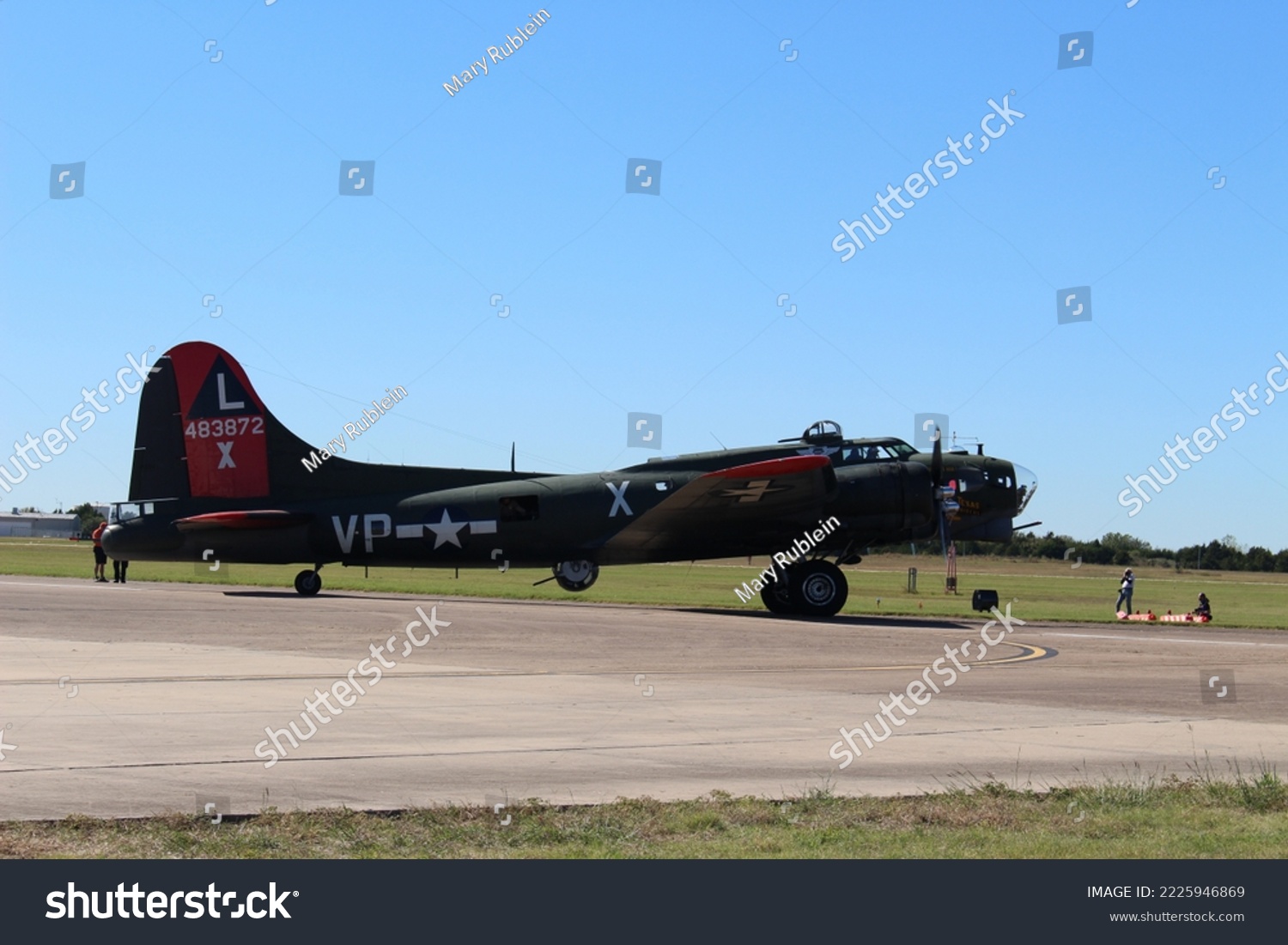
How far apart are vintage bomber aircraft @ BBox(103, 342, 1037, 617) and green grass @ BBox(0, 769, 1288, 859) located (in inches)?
938

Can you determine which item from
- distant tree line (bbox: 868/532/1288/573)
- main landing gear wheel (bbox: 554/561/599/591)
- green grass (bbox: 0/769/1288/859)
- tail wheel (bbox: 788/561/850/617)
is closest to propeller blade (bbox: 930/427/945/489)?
tail wheel (bbox: 788/561/850/617)

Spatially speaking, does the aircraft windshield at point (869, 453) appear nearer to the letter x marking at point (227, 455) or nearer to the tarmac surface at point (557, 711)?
the tarmac surface at point (557, 711)

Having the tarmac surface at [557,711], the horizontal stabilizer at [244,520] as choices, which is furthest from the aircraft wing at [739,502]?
the horizontal stabilizer at [244,520]

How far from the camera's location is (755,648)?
2505cm

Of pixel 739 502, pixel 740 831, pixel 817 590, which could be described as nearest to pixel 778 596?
pixel 817 590

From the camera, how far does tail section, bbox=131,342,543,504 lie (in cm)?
3584

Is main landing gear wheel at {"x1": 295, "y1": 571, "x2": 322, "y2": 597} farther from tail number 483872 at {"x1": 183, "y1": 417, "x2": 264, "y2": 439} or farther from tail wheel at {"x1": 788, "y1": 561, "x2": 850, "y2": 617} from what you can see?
tail wheel at {"x1": 788, "y1": 561, "x2": 850, "y2": 617}

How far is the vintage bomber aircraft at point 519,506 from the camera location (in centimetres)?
3494

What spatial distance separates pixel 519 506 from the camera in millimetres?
35469

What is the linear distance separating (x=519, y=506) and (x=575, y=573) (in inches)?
113

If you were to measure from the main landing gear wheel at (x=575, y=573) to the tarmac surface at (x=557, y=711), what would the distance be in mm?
7682
